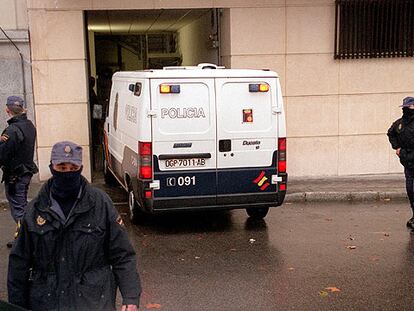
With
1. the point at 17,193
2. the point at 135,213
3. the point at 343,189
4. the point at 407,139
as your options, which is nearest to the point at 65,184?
the point at 17,193

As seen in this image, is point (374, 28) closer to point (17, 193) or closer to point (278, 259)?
point (278, 259)

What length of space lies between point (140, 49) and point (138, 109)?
15.2m

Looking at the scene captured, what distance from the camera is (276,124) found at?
8.18 m

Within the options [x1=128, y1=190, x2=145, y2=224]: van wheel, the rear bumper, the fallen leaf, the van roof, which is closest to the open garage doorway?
[x1=128, y1=190, x2=145, y2=224]: van wheel

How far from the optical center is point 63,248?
10.8 feet

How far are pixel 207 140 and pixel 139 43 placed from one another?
611 inches

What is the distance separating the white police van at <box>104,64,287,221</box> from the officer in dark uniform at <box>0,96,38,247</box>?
1509 mm

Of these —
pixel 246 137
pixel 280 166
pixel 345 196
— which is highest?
pixel 246 137

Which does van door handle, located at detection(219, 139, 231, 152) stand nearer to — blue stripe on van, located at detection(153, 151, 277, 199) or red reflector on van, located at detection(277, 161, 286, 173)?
blue stripe on van, located at detection(153, 151, 277, 199)

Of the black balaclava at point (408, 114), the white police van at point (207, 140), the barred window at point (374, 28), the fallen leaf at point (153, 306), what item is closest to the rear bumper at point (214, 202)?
Answer: the white police van at point (207, 140)

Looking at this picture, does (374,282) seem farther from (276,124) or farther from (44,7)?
(44,7)

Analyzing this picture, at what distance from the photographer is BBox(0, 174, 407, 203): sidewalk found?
34.2 ft

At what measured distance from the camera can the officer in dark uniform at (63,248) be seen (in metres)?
3.30

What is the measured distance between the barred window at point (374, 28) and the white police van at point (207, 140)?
453 centimetres
